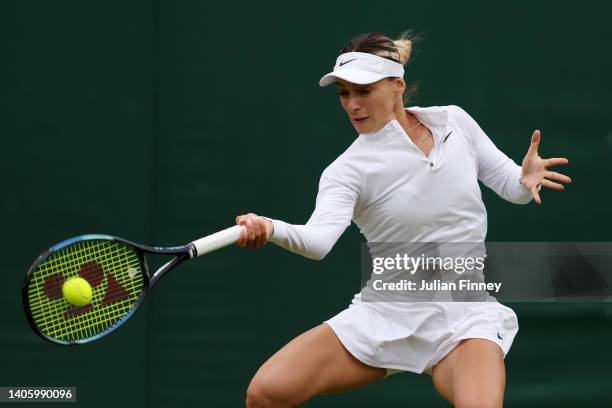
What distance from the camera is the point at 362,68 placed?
3654 mm

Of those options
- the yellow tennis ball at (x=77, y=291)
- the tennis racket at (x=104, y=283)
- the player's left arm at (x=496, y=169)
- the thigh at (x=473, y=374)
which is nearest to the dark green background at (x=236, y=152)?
the player's left arm at (x=496, y=169)

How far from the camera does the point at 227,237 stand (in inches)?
127

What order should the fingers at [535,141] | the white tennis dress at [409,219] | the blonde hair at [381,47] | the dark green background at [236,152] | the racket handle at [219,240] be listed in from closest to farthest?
1. the racket handle at [219,240]
2. the fingers at [535,141]
3. the white tennis dress at [409,219]
4. the blonde hair at [381,47]
5. the dark green background at [236,152]

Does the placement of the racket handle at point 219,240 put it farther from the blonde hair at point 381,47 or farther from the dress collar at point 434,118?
the blonde hair at point 381,47

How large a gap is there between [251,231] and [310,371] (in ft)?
1.79

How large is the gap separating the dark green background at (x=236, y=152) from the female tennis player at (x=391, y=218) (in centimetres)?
86

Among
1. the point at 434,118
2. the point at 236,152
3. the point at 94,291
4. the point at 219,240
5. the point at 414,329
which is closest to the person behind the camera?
the point at 219,240

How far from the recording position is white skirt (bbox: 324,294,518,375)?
142 inches

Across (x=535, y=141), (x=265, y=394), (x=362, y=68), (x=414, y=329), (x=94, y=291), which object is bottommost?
(x=265, y=394)

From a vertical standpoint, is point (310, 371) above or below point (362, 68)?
below

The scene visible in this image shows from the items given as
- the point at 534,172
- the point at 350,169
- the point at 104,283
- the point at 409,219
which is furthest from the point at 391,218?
the point at 104,283

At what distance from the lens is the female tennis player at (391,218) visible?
11.7 feet

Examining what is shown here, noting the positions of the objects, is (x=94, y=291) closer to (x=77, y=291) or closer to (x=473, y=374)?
(x=77, y=291)

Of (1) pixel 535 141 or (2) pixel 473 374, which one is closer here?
(2) pixel 473 374
